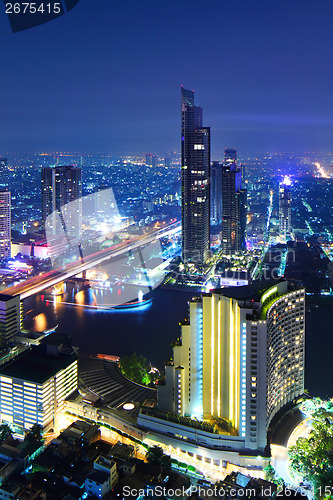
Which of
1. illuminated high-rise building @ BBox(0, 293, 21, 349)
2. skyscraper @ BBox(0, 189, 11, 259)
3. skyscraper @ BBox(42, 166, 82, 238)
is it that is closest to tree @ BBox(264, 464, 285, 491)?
illuminated high-rise building @ BBox(0, 293, 21, 349)

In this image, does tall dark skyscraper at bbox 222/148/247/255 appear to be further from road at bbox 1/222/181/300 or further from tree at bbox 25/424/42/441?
tree at bbox 25/424/42/441

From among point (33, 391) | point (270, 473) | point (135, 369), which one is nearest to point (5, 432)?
point (33, 391)

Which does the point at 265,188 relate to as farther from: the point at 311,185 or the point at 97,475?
the point at 97,475

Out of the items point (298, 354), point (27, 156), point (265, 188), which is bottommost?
point (298, 354)

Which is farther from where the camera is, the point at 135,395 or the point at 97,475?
the point at 135,395

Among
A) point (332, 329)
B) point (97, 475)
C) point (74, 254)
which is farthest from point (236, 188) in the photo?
point (97, 475)

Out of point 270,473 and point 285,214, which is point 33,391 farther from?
point 285,214
